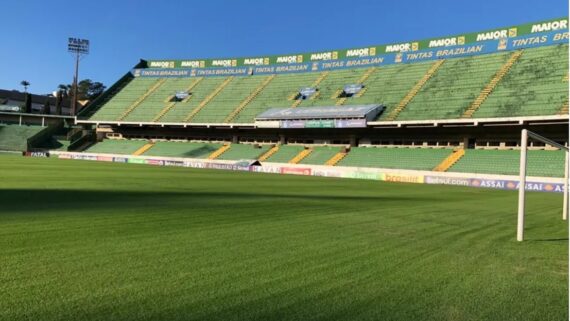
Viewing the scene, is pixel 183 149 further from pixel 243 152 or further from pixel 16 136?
pixel 16 136

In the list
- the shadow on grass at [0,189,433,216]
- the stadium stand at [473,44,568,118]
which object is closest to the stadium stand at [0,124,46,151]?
the shadow on grass at [0,189,433,216]

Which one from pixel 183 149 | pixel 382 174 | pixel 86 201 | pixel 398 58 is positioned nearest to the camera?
pixel 86 201

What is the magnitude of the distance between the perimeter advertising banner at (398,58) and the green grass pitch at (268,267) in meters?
38.2

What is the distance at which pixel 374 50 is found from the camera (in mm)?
57688

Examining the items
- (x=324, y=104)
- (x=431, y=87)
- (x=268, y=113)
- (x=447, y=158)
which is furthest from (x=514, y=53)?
(x=268, y=113)

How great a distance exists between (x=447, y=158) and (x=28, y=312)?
3935 cm

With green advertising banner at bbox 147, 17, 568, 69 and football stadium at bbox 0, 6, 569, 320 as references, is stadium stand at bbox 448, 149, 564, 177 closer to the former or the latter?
football stadium at bbox 0, 6, 569, 320

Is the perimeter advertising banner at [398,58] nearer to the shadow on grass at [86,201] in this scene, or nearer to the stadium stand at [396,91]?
the stadium stand at [396,91]

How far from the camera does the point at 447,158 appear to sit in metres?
40.1

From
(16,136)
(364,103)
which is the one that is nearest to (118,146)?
(16,136)

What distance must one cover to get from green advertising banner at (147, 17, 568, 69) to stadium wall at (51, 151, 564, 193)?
785 inches

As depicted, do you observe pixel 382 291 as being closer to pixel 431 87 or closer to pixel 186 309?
pixel 186 309

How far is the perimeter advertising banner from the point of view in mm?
45906

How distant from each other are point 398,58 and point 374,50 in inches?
135
